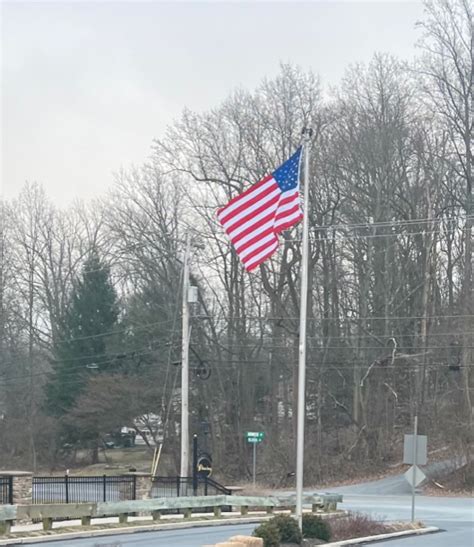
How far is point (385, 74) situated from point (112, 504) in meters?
34.7

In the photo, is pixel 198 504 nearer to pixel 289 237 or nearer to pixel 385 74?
pixel 289 237

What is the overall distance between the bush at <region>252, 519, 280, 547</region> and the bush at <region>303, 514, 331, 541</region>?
2.39 meters

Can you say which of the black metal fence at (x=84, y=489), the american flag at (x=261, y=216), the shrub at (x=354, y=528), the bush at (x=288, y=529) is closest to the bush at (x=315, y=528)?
the shrub at (x=354, y=528)

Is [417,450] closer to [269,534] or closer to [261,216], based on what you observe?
[269,534]

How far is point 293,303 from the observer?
55.2 meters

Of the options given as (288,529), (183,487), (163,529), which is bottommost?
(183,487)

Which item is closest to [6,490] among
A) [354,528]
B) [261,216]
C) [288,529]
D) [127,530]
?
[127,530]

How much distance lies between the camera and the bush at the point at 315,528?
20.5 m

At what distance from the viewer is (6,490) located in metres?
25.9

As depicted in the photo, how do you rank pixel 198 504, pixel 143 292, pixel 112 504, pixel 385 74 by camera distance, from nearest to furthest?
pixel 112 504 → pixel 198 504 → pixel 385 74 → pixel 143 292

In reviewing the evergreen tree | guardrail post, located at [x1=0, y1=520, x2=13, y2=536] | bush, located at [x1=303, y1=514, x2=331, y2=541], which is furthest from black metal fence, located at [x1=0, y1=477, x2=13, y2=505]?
the evergreen tree

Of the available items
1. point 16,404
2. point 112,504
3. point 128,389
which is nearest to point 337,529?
point 112,504

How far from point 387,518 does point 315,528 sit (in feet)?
31.2

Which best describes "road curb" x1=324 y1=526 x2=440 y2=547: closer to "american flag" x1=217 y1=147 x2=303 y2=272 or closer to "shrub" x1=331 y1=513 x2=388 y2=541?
"shrub" x1=331 y1=513 x2=388 y2=541
